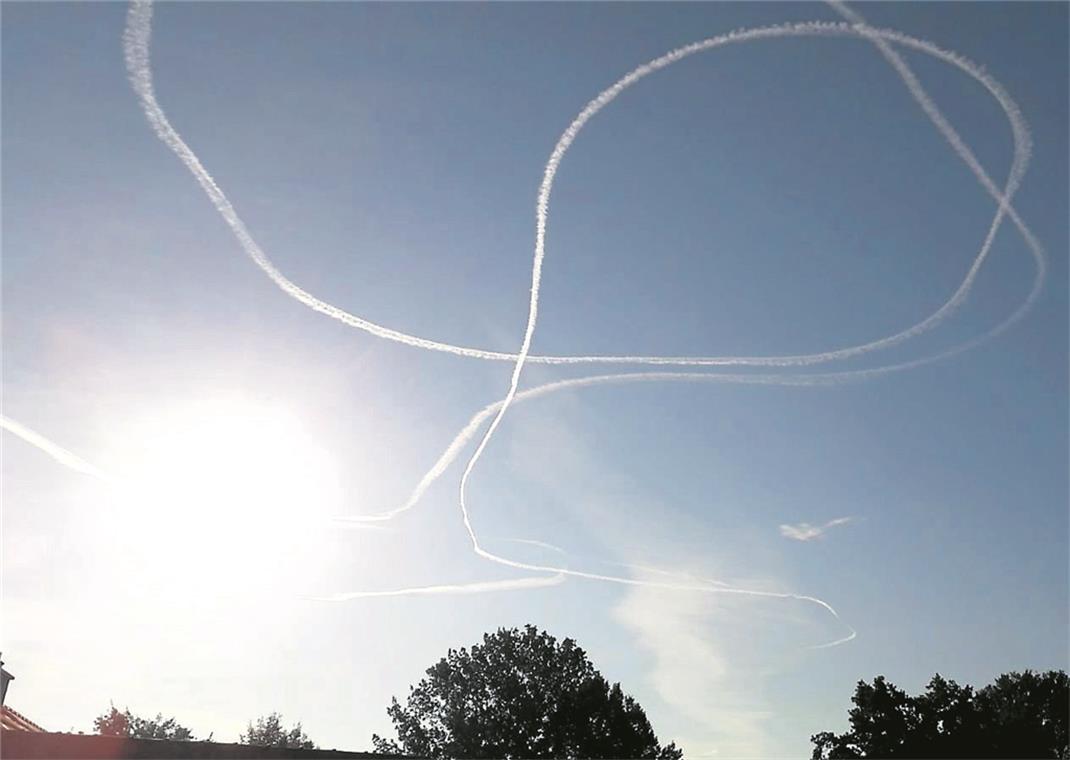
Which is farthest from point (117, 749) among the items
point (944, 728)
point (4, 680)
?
point (944, 728)

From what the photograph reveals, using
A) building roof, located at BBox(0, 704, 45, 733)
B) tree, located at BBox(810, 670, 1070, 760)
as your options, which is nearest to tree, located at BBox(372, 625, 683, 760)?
tree, located at BBox(810, 670, 1070, 760)

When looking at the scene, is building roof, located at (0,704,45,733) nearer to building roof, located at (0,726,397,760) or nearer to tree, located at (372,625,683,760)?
building roof, located at (0,726,397,760)

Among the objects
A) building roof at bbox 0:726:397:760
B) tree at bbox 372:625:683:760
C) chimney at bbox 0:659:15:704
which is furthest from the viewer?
tree at bbox 372:625:683:760

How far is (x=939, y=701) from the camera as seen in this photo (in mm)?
71250

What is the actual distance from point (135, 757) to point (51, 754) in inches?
104

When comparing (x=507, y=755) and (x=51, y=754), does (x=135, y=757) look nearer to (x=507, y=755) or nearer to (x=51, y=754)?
(x=51, y=754)

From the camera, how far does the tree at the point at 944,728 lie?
67.3m

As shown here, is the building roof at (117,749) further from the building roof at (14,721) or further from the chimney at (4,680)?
the chimney at (4,680)

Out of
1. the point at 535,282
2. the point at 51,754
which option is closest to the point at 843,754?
the point at 535,282

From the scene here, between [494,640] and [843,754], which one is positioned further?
[494,640]


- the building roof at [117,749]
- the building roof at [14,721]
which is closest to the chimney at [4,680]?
the building roof at [14,721]

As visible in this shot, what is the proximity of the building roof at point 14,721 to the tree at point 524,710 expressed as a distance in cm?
3747

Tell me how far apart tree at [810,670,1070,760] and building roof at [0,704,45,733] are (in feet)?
195

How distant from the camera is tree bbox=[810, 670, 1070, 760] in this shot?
67.3 metres
